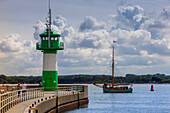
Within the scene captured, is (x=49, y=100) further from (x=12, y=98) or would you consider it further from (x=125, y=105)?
(x=125, y=105)

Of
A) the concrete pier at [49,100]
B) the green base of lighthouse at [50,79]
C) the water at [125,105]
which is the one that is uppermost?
the green base of lighthouse at [50,79]

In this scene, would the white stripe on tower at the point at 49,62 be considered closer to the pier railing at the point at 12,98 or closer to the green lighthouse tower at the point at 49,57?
the green lighthouse tower at the point at 49,57

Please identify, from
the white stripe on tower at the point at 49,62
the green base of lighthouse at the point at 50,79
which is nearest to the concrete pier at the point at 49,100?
the green base of lighthouse at the point at 50,79

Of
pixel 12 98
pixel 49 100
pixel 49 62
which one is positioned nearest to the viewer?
pixel 12 98

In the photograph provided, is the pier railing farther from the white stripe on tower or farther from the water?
the water

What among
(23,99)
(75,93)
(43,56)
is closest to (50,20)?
(43,56)

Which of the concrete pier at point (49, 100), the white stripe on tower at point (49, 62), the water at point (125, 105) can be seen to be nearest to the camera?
the concrete pier at point (49, 100)

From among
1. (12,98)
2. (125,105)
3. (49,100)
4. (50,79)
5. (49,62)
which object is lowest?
(125,105)

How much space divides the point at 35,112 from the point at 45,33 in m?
26.4

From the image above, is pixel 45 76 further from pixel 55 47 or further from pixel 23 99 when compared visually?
pixel 23 99

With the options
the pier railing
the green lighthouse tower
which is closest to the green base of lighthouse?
the green lighthouse tower

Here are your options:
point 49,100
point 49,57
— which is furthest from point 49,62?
point 49,100

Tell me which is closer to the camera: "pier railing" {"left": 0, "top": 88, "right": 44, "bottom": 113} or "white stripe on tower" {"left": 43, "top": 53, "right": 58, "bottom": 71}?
"pier railing" {"left": 0, "top": 88, "right": 44, "bottom": 113}

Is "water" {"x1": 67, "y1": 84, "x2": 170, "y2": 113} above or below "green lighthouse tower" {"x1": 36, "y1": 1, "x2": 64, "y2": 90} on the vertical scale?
below
